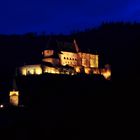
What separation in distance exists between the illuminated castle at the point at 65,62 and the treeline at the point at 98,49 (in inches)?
147

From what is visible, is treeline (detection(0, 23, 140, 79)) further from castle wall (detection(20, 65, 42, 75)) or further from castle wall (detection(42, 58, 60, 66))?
castle wall (detection(20, 65, 42, 75))

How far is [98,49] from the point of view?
15275 cm

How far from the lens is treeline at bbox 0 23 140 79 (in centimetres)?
13012

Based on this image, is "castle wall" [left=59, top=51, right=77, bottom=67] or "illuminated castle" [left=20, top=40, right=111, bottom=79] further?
"castle wall" [left=59, top=51, right=77, bottom=67]

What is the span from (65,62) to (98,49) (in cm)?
5178

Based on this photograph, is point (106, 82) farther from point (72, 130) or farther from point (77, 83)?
point (72, 130)

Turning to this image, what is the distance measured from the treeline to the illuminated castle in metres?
3.74

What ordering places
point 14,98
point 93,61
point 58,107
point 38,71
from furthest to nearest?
point 93,61 < point 38,71 < point 14,98 < point 58,107

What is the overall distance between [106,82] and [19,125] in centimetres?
2367

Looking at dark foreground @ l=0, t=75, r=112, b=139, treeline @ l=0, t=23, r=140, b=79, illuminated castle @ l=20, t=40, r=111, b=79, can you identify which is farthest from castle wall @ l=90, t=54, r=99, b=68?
dark foreground @ l=0, t=75, r=112, b=139

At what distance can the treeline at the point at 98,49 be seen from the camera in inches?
5123

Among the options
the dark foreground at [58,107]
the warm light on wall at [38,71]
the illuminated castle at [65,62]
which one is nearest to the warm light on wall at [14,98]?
the dark foreground at [58,107]

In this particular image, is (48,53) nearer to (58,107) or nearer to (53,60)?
(53,60)

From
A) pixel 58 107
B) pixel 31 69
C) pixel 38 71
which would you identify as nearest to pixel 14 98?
pixel 58 107
